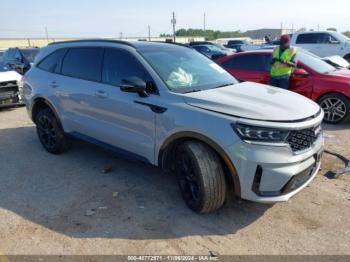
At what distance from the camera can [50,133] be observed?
18.0 feet

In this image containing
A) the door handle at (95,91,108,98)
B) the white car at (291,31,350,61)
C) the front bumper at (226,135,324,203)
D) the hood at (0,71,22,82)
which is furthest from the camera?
the white car at (291,31,350,61)

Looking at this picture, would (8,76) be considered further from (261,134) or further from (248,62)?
(261,134)

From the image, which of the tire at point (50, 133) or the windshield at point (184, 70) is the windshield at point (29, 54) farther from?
the windshield at point (184, 70)

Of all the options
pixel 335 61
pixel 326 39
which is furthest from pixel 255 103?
pixel 326 39

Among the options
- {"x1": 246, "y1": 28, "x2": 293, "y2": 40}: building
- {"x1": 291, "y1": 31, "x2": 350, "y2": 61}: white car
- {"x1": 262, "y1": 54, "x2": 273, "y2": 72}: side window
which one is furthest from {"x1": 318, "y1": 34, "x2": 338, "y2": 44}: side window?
{"x1": 246, "y1": 28, "x2": 293, "y2": 40}: building

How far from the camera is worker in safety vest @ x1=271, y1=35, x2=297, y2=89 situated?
6855mm

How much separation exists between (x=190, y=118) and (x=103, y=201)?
152 centimetres

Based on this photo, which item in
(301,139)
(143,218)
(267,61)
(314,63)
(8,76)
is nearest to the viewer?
(301,139)

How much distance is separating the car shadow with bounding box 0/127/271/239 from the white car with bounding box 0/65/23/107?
4053 mm

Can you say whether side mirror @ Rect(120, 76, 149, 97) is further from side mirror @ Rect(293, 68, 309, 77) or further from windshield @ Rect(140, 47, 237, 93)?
side mirror @ Rect(293, 68, 309, 77)

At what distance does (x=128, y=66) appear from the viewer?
13.4ft

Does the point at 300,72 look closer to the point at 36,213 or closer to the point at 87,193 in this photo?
the point at 87,193

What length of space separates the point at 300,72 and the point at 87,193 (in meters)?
5.16

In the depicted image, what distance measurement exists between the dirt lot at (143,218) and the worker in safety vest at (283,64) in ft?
8.21
